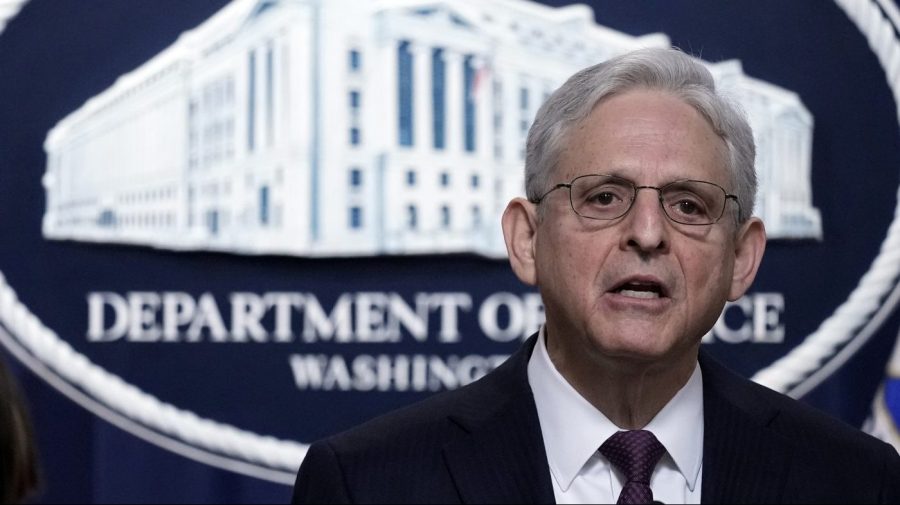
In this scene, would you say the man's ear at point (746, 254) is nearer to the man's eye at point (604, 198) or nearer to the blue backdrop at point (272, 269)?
the man's eye at point (604, 198)

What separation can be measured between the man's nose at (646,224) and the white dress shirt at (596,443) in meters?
0.25

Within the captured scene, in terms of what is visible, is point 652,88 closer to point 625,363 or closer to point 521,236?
point 521,236

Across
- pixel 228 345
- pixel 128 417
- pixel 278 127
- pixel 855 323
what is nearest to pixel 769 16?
pixel 855 323

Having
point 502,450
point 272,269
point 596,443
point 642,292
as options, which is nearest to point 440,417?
point 502,450

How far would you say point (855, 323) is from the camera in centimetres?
230

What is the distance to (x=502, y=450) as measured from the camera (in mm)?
1519

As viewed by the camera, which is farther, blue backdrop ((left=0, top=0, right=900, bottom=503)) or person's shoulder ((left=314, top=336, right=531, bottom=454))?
A: blue backdrop ((left=0, top=0, right=900, bottom=503))

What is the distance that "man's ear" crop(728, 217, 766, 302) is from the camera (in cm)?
161

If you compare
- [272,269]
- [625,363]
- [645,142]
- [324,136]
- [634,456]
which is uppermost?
[324,136]

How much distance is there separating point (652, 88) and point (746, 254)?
28 cm

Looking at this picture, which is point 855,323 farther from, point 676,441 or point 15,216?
point 15,216

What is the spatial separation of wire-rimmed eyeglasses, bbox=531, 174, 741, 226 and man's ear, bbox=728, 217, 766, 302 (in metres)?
0.11

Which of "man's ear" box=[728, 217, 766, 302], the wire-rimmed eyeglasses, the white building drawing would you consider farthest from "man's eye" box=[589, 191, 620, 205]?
the white building drawing

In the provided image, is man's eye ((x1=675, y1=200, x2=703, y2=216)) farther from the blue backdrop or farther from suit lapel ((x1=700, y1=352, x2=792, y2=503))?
the blue backdrop
